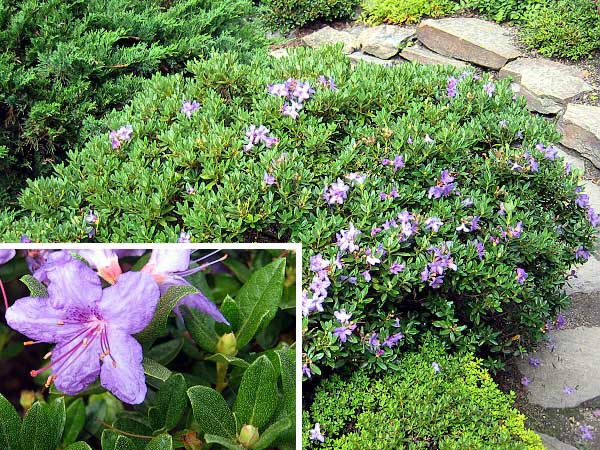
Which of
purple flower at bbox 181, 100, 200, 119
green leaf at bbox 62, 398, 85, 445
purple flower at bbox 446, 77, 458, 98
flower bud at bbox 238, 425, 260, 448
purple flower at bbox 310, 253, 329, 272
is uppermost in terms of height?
flower bud at bbox 238, 425, 260, 448

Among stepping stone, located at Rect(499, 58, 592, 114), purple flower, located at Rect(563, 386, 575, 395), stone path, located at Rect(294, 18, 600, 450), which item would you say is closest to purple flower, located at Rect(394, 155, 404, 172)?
stone path, located at Rect(294, 18, 600, 450)

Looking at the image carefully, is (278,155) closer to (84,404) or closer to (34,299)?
(84,404)

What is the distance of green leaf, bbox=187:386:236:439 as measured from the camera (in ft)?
3.59

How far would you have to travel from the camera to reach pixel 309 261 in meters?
2.23

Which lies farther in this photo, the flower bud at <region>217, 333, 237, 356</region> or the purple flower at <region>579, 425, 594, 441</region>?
the purple flower at <region>579, 425, 594, 441</region>

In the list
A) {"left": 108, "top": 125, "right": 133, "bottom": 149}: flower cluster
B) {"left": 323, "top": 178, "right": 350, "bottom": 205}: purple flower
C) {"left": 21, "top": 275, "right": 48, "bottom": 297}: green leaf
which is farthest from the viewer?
{"left": 108, "top": 125, "right": 133, "bottom": 149}: flower cluster

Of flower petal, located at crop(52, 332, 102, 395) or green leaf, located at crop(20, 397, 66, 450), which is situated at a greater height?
flower petal, located at crop(52, 332, 102, 395)

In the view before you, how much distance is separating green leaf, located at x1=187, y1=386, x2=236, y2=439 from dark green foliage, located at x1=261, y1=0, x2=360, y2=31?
620 centimetres

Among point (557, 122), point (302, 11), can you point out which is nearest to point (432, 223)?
point (557, 122)

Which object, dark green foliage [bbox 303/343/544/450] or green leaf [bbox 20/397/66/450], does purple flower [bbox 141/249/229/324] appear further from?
dark green foliage [bbox 303/343/544/450]

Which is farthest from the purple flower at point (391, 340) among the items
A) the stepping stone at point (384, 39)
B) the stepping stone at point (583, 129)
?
the stepping stone at point (384, 39)

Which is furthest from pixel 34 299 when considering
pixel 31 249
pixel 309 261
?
pixel 309 261

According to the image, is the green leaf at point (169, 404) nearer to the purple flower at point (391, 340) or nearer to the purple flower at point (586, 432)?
the purple flower at point (391, 340)

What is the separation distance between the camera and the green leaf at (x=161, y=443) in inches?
40.9
